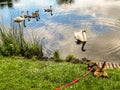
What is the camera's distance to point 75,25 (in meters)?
17.1

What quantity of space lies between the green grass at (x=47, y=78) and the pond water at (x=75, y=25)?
3577 millimetres

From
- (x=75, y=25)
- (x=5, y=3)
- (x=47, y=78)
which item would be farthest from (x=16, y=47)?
(x=5, y=3)

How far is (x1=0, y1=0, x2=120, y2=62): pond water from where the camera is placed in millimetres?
12617

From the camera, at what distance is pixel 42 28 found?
1659cm

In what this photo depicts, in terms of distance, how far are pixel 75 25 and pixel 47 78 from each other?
1009 cm

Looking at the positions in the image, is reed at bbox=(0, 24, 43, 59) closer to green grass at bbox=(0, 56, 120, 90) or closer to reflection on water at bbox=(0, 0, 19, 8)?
green grass at bbox=(0, 56, 120, 90)

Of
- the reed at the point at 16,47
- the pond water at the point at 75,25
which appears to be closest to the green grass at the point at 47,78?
the reed at the point at 16,47

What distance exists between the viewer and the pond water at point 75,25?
41.4ft

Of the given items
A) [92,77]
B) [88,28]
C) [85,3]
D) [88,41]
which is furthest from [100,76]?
[85,3]

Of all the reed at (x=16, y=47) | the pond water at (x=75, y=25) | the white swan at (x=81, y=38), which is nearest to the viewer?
the reed at (x=16, y=47)

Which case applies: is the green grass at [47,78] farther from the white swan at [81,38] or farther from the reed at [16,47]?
the white swan at [81,38]

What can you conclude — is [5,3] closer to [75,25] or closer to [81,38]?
[75,25]

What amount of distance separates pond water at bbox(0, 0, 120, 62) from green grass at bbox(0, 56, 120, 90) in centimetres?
358

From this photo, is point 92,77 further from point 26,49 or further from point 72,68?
point 26,49
